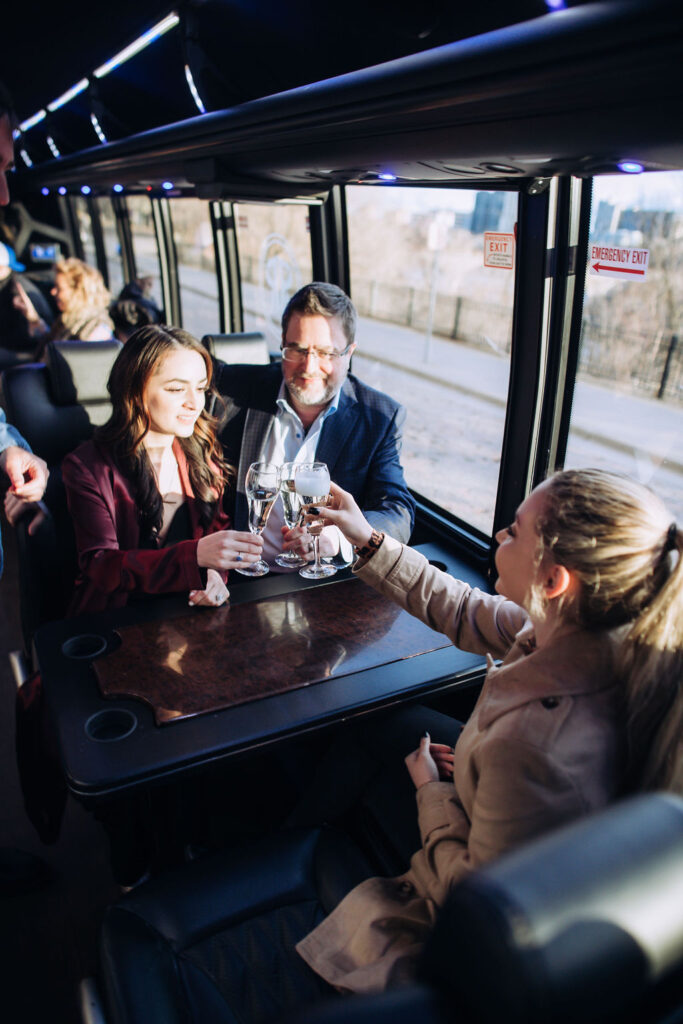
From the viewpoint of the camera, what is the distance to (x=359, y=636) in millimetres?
1965

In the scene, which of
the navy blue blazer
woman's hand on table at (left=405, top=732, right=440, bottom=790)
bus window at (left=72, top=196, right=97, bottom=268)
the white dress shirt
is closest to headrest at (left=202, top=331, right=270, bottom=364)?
the navy blue blazer

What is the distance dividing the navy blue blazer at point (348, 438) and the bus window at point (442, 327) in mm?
380

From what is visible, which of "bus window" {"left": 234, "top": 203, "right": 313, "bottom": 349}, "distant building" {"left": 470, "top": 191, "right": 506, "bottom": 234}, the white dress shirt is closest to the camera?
"distant building" {"left": 470, "top": 191, "right": 506, "bottom": 234}

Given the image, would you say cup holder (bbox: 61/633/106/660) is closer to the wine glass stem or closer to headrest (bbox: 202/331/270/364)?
the wine glass stem

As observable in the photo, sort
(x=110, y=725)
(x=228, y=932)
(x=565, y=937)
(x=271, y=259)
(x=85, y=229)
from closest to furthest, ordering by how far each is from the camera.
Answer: (x=565, y=937)
(x=228, y=932)
(x=110, y=725)
(x=271, y=259)
(x=85, y=229)

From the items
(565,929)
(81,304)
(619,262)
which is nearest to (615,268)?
(619,262)

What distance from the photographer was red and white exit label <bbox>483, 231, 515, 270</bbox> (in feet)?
8.17

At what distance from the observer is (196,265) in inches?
253

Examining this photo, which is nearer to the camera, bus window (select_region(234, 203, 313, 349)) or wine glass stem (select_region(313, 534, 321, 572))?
wine glass stem (select_region(313, 534, 321, 572))

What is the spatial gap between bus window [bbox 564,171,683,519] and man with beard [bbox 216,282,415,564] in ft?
2.54

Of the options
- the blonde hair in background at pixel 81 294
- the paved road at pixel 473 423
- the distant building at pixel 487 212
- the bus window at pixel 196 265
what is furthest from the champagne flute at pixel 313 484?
the bus window at pixel 196 265

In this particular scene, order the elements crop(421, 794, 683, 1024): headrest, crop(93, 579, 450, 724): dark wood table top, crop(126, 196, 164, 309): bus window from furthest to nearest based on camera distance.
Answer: crop(126, 196, 164, 309): bus window, crop(93, 579, 450, 724): dark wood table top, crop(421, 794, 683, 1024): headrest

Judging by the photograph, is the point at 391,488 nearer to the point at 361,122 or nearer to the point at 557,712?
the point at 361,122

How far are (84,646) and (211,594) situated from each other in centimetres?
39
